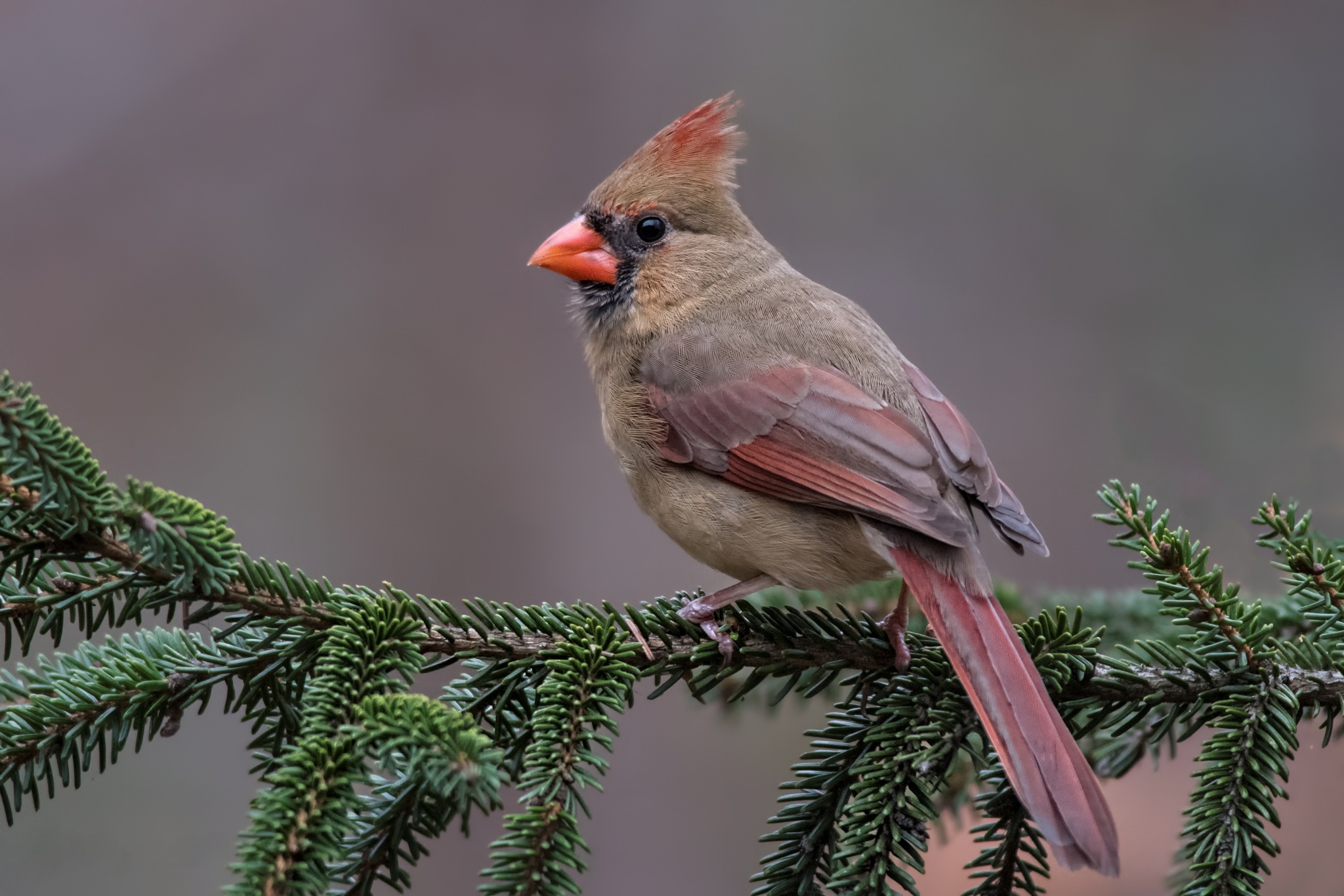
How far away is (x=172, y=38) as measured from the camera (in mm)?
4926

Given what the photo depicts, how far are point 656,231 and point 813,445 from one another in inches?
34.4

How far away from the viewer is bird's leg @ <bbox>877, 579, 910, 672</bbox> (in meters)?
1.89

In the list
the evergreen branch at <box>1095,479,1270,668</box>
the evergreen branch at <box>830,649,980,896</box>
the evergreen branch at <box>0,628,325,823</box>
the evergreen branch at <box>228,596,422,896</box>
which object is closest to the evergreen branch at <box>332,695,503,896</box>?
the evergreen branch at <box>228,596,422,896</box>

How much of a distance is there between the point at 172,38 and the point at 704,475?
152 inches

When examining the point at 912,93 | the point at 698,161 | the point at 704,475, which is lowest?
the point at 704,475

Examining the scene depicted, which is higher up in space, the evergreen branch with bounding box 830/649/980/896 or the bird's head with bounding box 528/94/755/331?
the bird's head with bounding box 528/94/755/331

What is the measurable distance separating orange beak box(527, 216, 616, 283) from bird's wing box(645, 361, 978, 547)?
435mm

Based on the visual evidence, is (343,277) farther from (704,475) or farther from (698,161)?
(704,475)

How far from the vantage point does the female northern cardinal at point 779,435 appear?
1706 millimetres

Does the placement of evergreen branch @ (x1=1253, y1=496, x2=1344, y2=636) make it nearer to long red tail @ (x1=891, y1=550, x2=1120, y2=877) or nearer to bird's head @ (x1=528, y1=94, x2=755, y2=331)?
long red tail @ (x1=891, y1=550, x2=1120, y2=877)

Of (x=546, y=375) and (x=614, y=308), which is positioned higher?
(x=546, y=375)

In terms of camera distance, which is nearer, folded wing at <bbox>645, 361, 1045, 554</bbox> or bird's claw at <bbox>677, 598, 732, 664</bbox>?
bird's claw at <bbox>677, 598, 732, 664</bbox>

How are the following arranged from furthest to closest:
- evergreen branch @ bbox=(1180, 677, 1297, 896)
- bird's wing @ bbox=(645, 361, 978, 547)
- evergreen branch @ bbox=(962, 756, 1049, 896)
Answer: bird's wing @ bbox=(645, 361, 978, 547)
evergreen branch @ bbox=(962, 756, 1049, 896)
evergreen branch @ bbox=(1180, 677, 1297, 896)

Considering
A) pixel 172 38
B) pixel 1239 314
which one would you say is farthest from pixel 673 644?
pixel 172 38
